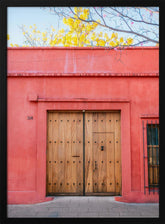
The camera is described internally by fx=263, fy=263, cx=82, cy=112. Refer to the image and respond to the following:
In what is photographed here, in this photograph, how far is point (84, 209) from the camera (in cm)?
629

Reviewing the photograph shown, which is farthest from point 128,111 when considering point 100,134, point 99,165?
point 99,165

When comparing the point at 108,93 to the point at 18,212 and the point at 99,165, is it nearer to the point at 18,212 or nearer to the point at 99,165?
the point at 99,165

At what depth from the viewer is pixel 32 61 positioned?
7203mm

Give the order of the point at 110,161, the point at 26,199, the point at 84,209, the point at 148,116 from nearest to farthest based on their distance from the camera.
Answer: the point at 84,209 < the point at 26,199 < the point at 148,116 < the point at 110,161

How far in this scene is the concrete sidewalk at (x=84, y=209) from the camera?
5984mm

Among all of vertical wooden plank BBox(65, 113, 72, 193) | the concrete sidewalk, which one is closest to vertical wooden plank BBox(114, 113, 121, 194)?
the concrete sidewalk

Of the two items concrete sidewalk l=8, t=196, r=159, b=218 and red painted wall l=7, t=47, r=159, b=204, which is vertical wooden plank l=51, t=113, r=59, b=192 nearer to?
red painted wall l=7, t=47, r=159, b=204

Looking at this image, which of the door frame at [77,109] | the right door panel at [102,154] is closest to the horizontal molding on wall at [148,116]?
the door frame at [77,109]

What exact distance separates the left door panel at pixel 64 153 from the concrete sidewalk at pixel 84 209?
31cm

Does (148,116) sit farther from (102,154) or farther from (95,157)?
(95,157)

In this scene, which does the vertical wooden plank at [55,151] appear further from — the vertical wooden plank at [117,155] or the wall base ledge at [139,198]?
the wall base ledge at [139,198]

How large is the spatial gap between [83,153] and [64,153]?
52 cm

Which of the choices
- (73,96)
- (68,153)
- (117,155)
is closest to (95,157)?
(117,155)
